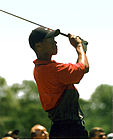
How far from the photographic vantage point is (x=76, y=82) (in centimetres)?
506

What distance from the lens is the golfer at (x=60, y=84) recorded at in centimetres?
501

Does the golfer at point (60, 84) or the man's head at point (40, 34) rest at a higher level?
the man's head at point (40, 34)

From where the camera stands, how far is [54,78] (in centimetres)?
505

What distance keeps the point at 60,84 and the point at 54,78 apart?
0.12 meters

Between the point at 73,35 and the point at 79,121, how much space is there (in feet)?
4.01

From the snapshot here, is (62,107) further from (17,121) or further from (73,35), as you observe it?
(17,121)

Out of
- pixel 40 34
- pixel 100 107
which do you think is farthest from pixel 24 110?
pixel 40 34

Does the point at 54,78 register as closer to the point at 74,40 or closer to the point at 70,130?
the point at 74,40

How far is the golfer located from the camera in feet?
16.4

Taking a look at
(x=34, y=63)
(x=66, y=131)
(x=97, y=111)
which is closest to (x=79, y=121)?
(x=66, y=131)

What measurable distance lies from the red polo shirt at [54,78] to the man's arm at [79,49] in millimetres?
77

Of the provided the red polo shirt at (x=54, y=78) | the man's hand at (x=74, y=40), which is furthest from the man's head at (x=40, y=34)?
the red polo shirt at (x=54, y=78)

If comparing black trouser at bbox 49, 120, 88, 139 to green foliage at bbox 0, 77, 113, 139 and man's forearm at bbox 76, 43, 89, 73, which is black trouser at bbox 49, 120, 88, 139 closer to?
man's forearm at bbox 76, 43, 89, 73

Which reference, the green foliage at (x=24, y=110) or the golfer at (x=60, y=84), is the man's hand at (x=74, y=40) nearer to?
the golfer at (x=60, y=84)
